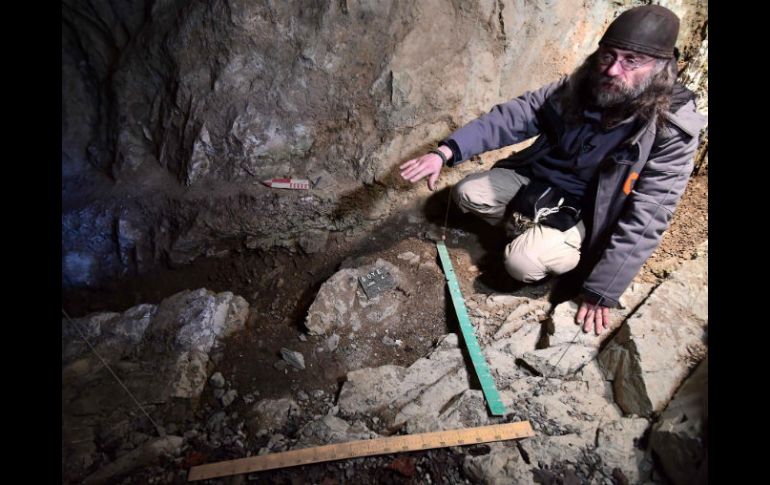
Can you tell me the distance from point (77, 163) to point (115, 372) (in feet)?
7.87

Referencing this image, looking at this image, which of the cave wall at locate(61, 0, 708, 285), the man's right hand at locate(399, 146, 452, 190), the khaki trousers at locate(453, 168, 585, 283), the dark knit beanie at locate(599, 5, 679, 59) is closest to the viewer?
the dark knit beanie at locate(599, 5, 679, 59)

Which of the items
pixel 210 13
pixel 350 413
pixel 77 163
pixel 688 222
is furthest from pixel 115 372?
pixel 688 222

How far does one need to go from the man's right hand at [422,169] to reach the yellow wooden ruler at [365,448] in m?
1.54

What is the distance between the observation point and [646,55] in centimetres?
242

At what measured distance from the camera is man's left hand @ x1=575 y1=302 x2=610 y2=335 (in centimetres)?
271

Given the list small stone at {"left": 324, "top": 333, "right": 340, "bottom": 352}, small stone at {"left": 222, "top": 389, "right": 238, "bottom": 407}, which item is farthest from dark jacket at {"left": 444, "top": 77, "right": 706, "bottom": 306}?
small stone at {"left": 222, "top": 389, "right": 238, "bottom": 407}

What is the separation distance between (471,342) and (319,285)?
1.33 metres

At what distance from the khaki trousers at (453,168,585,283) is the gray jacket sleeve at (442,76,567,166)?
1.16 ft

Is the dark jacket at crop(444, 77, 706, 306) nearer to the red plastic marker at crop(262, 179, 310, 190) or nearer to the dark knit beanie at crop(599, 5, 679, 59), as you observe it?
the dark knit beanie at crop(599, 5, 679, 59)

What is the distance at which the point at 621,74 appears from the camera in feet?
8.21

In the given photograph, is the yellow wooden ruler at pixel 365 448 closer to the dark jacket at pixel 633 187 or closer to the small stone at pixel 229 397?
the small stone at pixel 229 397

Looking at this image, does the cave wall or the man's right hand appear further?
the cave wall

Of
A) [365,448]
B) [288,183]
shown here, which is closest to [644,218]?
[365,448]

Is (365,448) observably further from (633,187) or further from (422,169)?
(633,187)
